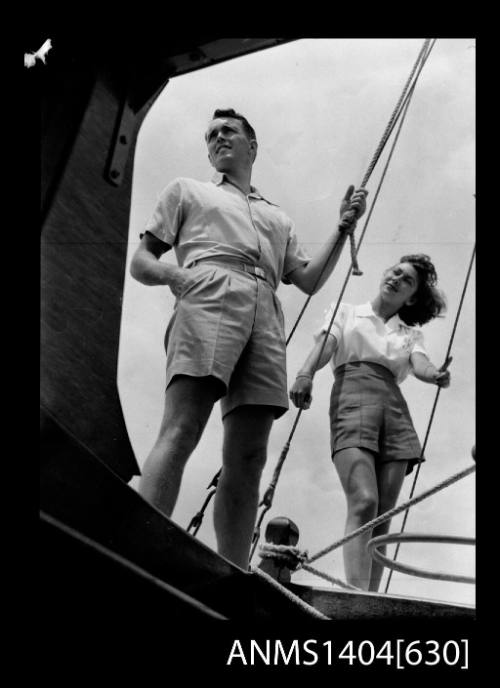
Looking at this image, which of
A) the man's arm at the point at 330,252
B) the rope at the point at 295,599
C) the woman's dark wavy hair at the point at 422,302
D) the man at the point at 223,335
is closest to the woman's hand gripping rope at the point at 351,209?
the man's arm at the point at 330,252

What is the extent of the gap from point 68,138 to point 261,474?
1001 millimetres

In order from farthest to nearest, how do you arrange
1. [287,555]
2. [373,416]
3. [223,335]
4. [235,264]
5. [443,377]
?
[443,377], [373,416], [287,555], [235,264], [223,335]

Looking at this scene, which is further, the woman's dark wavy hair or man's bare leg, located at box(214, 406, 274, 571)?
the woman's dark wavy hair

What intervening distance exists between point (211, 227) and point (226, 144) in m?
0.39

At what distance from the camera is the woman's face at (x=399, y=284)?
11.9ft

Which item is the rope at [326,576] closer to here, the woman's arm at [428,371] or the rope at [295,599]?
the rope at [295,599]

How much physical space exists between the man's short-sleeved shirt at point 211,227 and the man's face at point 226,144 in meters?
→ 0.15

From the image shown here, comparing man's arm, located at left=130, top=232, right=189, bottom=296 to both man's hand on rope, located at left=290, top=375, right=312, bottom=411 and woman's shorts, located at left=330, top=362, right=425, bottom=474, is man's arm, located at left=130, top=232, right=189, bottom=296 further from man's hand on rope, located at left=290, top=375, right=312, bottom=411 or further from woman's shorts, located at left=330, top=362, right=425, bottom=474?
woman's shorts, located at left=330, top=362, right=425, bottom=474

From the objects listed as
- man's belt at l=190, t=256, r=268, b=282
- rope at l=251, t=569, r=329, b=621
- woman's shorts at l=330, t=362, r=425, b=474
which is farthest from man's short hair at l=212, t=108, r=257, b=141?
rope at l=251, t=569, r=329, b=621

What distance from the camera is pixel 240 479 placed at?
2406 mm

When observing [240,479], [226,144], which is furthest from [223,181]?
[240,479]

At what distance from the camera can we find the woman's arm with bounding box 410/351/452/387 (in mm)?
3443

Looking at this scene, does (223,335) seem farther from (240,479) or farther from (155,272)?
(240,479)

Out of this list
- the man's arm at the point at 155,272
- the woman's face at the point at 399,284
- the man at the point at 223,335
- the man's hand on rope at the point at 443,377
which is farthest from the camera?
the woman's face at the point at 399,284
